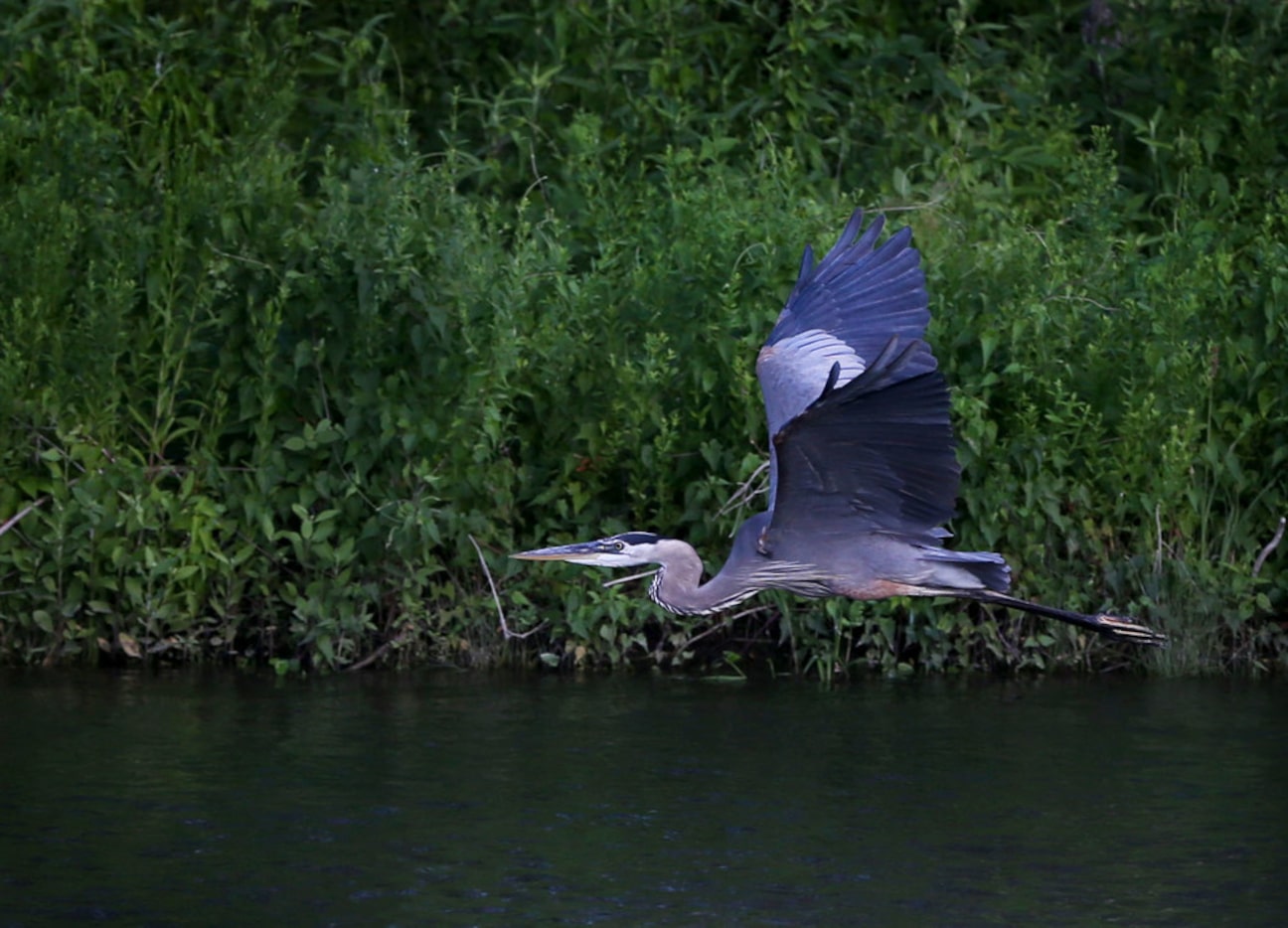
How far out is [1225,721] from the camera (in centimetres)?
819

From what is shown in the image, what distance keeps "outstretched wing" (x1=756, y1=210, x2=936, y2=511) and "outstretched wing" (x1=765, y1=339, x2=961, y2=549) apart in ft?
0.97

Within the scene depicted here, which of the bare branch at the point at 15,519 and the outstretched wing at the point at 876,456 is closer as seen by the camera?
the outstretched wing at the point at 876,456

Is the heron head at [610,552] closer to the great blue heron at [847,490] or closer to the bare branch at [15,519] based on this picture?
the great blue heron at [847,490]

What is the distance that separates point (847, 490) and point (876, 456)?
0.30 metres

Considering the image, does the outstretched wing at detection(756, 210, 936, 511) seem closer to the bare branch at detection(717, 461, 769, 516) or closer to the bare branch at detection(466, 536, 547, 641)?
the bare branch at detection(717, 461, 769, 516)

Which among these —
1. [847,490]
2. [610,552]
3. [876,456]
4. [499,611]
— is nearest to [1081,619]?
[847,490]

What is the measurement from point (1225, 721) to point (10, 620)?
478 cm

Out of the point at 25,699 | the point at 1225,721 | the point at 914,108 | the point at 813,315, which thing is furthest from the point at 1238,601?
the point at 25,699

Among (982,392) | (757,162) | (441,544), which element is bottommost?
(441,544)

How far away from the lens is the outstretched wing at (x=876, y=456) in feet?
21.1

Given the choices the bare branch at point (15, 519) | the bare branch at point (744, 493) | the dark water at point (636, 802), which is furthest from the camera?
the bare branch at point (15, 519)

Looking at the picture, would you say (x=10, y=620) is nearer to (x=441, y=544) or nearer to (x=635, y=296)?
(x=441, y=544)

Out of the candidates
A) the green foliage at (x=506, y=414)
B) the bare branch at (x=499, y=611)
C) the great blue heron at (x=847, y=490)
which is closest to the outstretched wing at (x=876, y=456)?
the great blue heron at (x=847, y=490)

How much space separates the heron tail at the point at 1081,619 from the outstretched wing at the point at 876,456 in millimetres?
293
